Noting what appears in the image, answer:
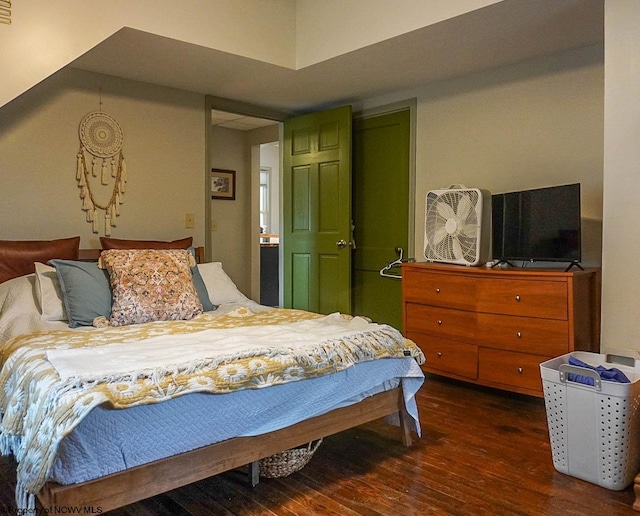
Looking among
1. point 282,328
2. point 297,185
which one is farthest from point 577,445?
point 297,185

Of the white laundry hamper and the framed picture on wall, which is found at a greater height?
the framed picture on wall

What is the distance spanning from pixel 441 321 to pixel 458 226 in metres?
0.63

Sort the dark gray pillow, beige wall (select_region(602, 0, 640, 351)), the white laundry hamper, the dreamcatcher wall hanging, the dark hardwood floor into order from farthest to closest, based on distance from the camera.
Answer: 1. the dreamcatcher wall hanging
2. the dark gray pillow
3. beige wall (select_region(602, 0, 640, 351))
4. the white laundry hamper
5. the dark hardwood floor

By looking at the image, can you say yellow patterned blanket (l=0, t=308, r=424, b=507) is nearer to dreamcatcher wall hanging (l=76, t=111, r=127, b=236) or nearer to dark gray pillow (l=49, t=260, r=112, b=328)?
dark gray pillow (l=49, t=260, r=112, b=328)

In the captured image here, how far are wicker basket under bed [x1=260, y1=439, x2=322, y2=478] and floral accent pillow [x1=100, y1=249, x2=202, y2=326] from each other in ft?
3.24

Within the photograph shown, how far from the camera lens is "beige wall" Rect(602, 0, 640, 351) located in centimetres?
238

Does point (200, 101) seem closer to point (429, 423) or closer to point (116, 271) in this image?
point (116, 271)

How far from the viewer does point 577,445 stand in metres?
2.12

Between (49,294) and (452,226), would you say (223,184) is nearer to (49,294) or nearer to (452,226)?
(452,226)

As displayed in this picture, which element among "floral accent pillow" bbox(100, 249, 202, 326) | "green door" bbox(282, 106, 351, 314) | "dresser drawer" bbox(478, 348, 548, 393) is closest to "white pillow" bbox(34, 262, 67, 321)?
"floral accent pillow" bbox(100, 249, 202, 326)

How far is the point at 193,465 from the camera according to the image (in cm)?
171

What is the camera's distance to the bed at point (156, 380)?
1499 mm

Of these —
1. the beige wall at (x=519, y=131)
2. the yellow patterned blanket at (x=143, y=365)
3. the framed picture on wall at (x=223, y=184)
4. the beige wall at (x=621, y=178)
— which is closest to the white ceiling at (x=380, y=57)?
the beige wall at (x=519, y=131)

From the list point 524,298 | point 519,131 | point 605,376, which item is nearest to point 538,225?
point 524,298
